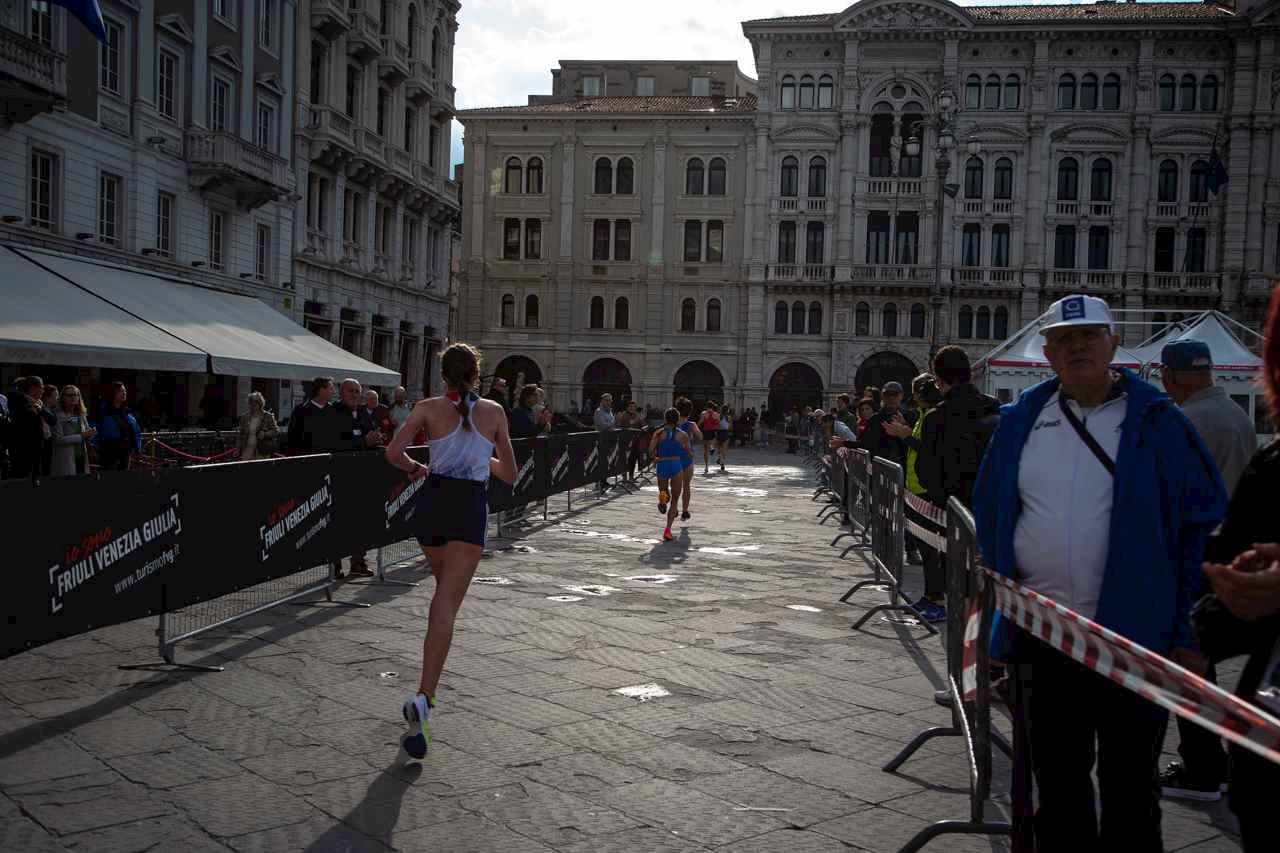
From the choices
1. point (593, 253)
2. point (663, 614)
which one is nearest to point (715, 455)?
point (593, 253)

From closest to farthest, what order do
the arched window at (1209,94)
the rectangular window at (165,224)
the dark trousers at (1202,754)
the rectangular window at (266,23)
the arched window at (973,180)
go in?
the dark trousers at (1202,754) → the rectangular window at (165,224) → the rectangular window at (266,23) → the arched window at (1209,94) → the arched window at (973,180)

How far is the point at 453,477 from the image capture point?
577 cm

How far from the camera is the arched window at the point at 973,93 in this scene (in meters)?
50.5

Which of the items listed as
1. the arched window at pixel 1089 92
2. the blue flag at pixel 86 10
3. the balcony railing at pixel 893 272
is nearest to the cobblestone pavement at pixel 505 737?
the blue flag at pixel 86 10

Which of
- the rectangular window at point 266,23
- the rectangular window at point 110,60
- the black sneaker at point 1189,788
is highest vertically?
the rectangular window at point 266,23

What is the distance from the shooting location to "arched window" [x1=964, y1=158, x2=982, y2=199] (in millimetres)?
50844

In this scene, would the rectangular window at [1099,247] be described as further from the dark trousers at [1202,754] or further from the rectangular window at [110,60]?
the dark trousers at [1202,754]

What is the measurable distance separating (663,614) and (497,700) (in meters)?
2.99

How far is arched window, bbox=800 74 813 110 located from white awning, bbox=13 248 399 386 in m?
30.5

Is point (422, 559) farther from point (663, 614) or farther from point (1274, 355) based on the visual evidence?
point (1274, 355)

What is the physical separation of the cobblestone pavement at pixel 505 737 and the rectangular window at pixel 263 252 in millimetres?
22043

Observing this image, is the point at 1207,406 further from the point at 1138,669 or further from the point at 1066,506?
the point at 1138,669

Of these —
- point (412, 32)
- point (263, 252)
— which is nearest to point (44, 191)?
point (263, 252)

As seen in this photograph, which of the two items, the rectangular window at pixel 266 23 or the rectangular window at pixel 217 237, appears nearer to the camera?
the rectangular window at pixel 217 237
